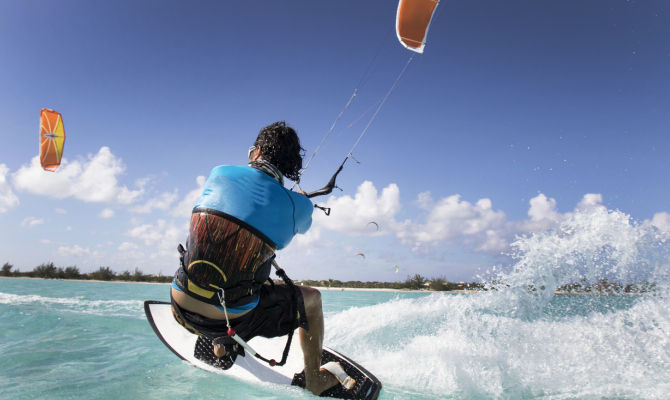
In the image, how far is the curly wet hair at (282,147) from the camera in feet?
6.86

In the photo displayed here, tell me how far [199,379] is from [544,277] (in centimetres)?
550

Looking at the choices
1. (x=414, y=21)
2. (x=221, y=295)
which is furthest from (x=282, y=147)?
(x=414, y=21)

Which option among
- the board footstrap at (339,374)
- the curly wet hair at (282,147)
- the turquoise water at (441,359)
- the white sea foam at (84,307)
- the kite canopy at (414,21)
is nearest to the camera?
the curly wet hair at (282,147)

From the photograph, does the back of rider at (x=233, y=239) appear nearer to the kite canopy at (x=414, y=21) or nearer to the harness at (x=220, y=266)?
the harness at (x=220, y=266)

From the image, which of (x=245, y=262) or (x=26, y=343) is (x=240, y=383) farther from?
(x=26, y=343)

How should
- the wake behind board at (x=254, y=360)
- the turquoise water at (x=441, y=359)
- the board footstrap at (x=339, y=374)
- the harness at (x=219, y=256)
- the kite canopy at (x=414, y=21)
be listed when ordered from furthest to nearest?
the kite canopy at (x=414, y=21) < the turquoise water at (x=441, y=359) < the wake behind board at (x=254, y=360) < the board footstrap at (x=339, y=374) < the harness at (x=219, y=256)

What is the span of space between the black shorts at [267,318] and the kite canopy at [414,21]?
5.66m

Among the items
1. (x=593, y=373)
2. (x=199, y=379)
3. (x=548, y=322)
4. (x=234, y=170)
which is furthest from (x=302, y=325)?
(x=548, y=322)

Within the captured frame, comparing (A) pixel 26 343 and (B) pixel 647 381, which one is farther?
(A) pixel 26 343

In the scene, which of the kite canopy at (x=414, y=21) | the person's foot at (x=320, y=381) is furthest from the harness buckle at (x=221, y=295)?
the kite canopy at (x=414, y=21)

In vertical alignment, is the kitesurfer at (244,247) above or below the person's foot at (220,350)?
above

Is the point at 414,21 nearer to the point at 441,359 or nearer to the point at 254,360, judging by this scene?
the point at 441,359

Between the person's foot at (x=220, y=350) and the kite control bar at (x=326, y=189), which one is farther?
the kite control bar at (x=326, y=189)

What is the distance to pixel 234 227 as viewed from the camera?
1652mm
